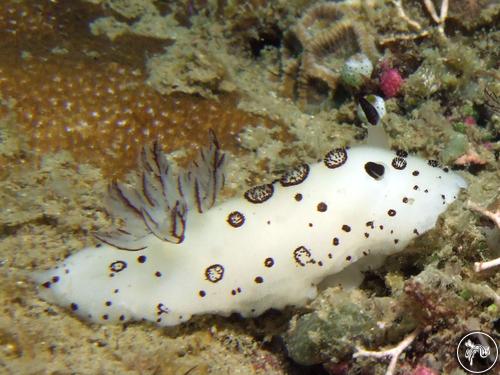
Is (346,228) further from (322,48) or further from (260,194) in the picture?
(322,48)

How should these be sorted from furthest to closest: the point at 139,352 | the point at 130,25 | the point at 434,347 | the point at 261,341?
the point at 130,25 → the point at 261,341 → the point at 139,352 → the point at 434,347

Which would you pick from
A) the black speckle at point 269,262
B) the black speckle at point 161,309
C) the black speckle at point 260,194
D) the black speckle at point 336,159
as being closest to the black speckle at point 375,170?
the black speckle at point 336,159

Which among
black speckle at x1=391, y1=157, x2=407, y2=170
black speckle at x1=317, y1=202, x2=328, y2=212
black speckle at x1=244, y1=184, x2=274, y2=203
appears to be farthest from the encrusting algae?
black speckle at x1=244, y1=184, x2=274, y2=203

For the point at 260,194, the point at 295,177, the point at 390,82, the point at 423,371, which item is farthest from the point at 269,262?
the point at 390,82

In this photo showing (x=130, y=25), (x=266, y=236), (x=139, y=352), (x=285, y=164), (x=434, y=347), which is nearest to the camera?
(x=434, y=347)

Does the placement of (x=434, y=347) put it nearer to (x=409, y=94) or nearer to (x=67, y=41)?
(x=409, y=94)

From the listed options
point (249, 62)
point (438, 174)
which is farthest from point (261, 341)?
point (249, 62)

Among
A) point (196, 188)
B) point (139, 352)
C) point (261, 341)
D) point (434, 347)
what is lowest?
point (261, 341)
